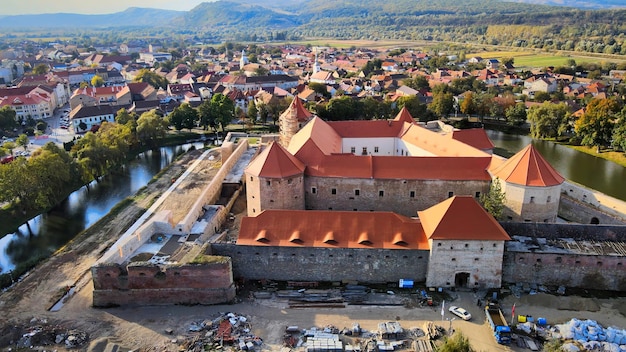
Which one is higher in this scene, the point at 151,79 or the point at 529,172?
the point at 151,79

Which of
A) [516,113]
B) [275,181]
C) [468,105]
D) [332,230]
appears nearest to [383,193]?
[332,230]

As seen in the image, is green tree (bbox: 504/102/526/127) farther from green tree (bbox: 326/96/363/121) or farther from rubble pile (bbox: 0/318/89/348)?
rubble pile (bbox: 0/318/89/348)

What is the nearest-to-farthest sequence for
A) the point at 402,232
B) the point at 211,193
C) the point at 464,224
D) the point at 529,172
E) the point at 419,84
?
the point at 464,224
the point at 402,232
the point at 529,172
the point at 211,193
the point at 419,84

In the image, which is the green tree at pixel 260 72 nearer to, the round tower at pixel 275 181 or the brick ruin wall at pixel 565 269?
the round tower at pixel 275 181

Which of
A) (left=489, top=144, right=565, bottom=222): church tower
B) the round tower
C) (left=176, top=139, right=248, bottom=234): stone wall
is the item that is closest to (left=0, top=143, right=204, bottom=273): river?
(left=176, top=139, right=248, bottom=234): stone wall

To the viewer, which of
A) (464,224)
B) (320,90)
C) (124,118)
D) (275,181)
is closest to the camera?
(464,224)

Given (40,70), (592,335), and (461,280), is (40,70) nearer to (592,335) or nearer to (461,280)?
(461,280)

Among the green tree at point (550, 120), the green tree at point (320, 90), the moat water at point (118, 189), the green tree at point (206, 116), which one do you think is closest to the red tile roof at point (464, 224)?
the moat water at point (118, 189)

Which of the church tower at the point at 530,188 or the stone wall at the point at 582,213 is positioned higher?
the church tower at the point at 530,188
